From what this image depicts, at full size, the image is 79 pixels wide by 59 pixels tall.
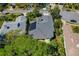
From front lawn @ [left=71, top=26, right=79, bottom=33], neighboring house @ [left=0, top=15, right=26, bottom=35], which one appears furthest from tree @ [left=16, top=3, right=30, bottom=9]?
front lawn @ [left=71, top=26, right=79, bottom=33]

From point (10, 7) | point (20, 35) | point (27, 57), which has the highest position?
point (10, 7)

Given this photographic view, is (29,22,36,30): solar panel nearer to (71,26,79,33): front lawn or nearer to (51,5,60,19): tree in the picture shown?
(51,5,60,19): tree

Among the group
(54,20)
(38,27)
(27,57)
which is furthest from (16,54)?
(54,20)

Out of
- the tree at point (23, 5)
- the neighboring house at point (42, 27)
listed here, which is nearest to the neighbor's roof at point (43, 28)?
the neighboring house at point (42, 27)

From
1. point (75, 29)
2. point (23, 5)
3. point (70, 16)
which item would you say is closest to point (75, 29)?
point (75, 29)

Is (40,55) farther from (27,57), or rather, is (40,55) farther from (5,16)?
(5,16)

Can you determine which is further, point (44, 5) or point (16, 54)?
point (44, 5)

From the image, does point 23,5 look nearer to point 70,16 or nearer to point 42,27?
point 42,27
